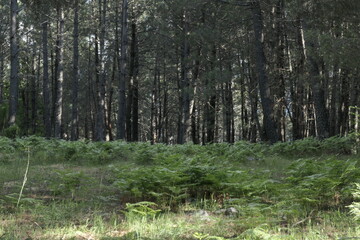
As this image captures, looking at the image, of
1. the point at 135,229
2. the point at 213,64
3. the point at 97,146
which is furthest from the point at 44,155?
the point at 213,64

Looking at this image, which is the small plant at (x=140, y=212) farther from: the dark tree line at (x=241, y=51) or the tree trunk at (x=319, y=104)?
the tree trunk at (x=319, y=104)

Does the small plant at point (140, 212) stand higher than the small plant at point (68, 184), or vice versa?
the small plant at point (68, 184)

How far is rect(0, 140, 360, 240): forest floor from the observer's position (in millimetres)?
3240

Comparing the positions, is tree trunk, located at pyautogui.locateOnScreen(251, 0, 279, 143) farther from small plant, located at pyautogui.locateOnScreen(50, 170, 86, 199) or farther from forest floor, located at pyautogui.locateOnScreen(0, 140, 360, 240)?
small plant, located at pyautogui.locateOnScreen(50, 170, 86, 199)

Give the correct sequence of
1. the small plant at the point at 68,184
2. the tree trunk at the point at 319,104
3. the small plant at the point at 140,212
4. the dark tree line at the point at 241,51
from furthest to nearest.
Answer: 1. the tree trunk at the point at 319,104
2. the dark tree line at the point at 241,51
3. the small plant at the point at 68,184
4. the small plant at the point at 140,212

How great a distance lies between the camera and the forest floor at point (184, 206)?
324 cm

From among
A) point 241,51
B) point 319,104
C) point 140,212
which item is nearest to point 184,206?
point 140,212

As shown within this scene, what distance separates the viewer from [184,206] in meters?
4.45

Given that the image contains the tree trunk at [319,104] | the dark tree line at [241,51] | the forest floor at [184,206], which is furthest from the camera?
the tree trunk at [319,104]

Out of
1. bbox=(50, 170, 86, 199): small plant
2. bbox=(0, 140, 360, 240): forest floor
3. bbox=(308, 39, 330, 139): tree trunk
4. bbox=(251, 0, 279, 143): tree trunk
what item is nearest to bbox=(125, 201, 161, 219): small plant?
bbox=(0, 140, 360, 240): forest floor

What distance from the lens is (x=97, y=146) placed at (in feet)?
34.3

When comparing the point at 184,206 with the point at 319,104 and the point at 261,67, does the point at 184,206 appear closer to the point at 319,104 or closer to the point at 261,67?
the point at 261,67

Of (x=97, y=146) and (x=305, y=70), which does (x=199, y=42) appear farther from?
(x=97, y=146)

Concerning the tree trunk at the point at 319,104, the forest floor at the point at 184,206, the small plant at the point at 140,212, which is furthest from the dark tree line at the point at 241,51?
the small plant at the point at 140,212
